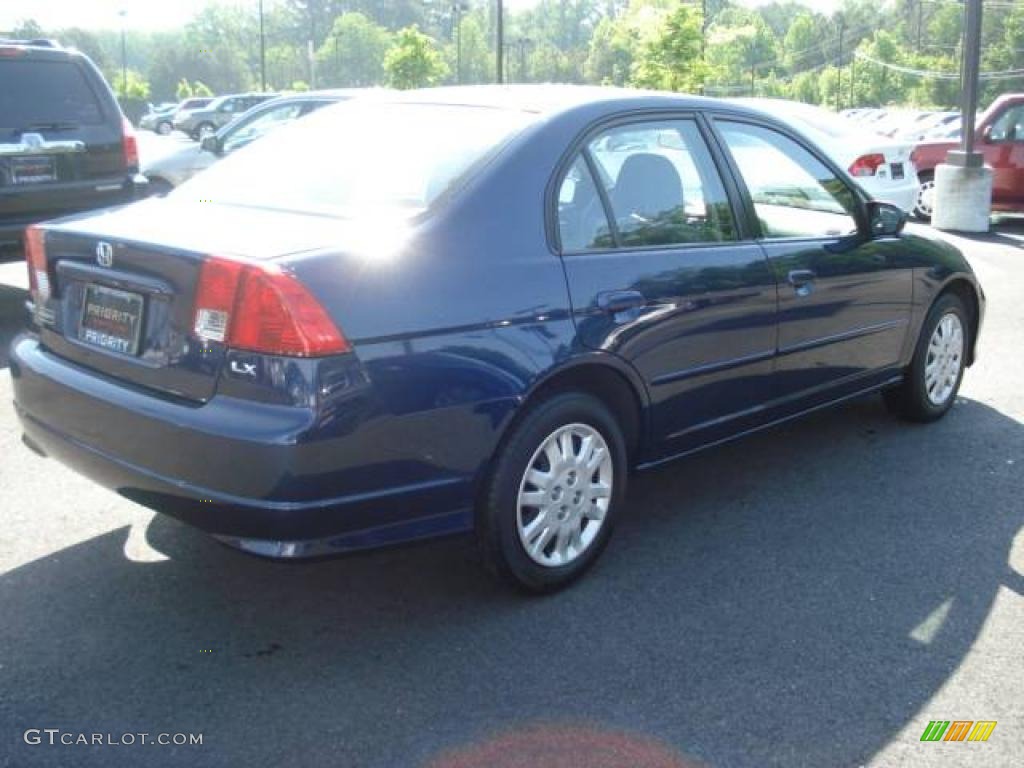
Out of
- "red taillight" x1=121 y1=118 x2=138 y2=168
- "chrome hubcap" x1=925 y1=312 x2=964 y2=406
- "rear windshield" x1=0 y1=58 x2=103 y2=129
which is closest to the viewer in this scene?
"chrome hubcap" x1=925 y1=312 x2=964 y2=406

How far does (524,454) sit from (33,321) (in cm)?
183

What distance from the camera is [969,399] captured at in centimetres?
638

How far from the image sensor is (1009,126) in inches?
558

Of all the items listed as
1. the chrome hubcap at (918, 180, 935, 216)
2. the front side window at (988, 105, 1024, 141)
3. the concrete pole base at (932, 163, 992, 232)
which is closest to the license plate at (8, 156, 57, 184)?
the concrete pole base at (932, 163, 992, 232)

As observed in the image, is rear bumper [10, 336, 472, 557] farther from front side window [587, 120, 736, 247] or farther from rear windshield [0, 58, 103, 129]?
rear windshield [0, 58, 103, 129]

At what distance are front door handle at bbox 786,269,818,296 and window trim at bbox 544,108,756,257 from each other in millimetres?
256

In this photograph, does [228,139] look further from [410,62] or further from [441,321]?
[410,62]

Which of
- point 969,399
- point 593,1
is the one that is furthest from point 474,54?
point 969,399

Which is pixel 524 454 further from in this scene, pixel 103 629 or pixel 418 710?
pixel 103 629

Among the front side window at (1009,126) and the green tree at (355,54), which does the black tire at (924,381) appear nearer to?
the front side window at (1009,126)

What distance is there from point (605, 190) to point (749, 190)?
0.86m

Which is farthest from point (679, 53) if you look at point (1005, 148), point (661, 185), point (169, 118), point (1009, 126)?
point (661, 185)

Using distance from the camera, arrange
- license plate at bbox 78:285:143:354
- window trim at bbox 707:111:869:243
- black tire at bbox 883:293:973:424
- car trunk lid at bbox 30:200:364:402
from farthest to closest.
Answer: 1. black tire at bbox 883:293:973:424
2. window trim at bbox 707:111:869:243
3. license plate at bbox 78:285:143:354
4. car trunk lid at bbox 30:200:364:402

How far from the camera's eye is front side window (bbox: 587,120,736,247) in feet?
13.1
